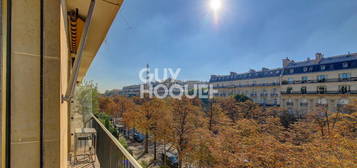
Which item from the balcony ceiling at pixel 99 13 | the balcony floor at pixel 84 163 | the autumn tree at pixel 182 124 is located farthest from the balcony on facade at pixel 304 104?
the balcony ceiling at pixel 99 13

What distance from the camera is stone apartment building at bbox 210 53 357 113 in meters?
17.1

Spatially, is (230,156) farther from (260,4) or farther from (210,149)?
(260,4)

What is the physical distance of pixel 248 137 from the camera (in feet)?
23.3

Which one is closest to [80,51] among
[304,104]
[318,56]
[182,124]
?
[182,124]

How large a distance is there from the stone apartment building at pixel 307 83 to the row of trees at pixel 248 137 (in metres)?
6.82

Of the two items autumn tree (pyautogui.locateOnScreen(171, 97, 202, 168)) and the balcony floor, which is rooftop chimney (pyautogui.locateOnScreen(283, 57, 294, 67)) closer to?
autumn tree (pyautogui.locateOnScreen(171, 97, 202, 168))

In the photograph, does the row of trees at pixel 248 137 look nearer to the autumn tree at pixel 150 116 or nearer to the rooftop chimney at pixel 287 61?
the autumn tree at pixel 150 116

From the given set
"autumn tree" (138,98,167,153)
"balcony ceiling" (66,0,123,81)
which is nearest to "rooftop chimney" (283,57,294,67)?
"autumn tree" (138,98,167,153)

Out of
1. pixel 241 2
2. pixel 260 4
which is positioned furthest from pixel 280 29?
pixel 241 2

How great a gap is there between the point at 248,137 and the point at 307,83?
63.2 ft

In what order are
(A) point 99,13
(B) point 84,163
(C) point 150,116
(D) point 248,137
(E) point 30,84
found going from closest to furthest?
(E) point 30,84 → (A) point 99,13 → (B) point 84,163 → (D) point 248,137 → (C) point 150,116

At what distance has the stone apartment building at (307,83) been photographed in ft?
56.0

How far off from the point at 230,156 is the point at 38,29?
260 inches

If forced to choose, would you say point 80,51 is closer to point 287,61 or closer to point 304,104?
point 304,104
